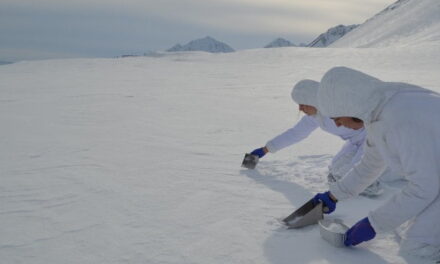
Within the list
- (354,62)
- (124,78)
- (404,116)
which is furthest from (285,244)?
(354,62)

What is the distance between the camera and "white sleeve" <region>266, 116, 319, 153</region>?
3.90 m

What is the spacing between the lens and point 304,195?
344cm

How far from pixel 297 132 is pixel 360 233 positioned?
174cm

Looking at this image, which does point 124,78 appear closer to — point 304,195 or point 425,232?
point 304,195

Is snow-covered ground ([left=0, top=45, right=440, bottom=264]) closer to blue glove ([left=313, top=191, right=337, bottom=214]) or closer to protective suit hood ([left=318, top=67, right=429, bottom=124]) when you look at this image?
blue glove ([left=313, top=191, right=337, bottom=214])

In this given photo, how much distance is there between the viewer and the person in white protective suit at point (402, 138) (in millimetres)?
2010

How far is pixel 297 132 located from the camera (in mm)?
3943

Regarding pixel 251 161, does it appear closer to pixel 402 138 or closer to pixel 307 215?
pixel 307 215

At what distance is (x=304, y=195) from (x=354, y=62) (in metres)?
13.5

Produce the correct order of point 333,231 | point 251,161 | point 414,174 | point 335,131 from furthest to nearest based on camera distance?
point 251,161
point 335,131
point 333,231
point 414,174

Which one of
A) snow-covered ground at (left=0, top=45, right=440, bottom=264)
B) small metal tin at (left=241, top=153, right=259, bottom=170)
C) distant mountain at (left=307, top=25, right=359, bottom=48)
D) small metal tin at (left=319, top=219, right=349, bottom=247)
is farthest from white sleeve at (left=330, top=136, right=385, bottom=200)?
distant mountain at (left=307, top=25, right=359, bottom=48)

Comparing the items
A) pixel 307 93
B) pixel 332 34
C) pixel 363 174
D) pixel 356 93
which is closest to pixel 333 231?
pixel 363 174

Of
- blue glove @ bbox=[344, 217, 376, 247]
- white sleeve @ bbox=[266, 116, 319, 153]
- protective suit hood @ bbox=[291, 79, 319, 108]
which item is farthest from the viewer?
white sleeve @ bbox=[266, 116, 319, 153]

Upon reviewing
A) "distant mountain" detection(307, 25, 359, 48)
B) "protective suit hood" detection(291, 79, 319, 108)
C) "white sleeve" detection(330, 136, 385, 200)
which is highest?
"distant mountain" detection(307, 25, 359, 48)
